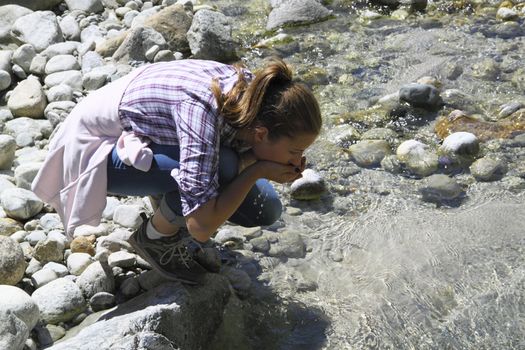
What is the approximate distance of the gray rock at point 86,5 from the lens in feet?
20.3

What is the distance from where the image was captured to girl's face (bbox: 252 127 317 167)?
267cm

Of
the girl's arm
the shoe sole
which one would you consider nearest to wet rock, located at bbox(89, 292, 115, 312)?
the shoe sole

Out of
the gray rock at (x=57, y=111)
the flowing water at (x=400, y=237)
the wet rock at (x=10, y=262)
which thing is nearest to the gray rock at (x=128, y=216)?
the wet rock at (x=10, y=262)

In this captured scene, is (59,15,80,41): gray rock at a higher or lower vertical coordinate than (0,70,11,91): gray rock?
lower

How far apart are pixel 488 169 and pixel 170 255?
1876 mm

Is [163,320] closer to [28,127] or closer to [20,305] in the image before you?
[20,305]

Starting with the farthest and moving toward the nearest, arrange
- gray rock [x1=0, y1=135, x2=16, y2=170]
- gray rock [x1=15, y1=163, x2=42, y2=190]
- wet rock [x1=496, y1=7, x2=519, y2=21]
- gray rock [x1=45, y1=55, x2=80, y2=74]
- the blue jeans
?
wet rock [x1=496, y1=7, x2=519, y2=21] < gray rock [x1=45, y1=55, x2=80, y2=74] < gray rock [x1=0, y1=135, x2=16, y2=170] < gray rock [x1=15, y1=163, x2=42, y2=190] < the blue jeans

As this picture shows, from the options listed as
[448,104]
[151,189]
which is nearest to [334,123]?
[448,104]

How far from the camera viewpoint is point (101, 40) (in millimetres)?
5664

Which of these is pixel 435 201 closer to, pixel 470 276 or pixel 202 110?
pixel 470 276

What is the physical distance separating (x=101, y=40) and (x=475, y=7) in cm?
293

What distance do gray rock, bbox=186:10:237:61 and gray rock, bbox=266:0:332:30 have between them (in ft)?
2.26

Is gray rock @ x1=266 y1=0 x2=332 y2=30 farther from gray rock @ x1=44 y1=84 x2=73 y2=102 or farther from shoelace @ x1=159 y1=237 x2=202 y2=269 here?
shoelace @ x1=159 y1=237 x2=202 y2=269

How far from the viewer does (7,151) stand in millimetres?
4012
